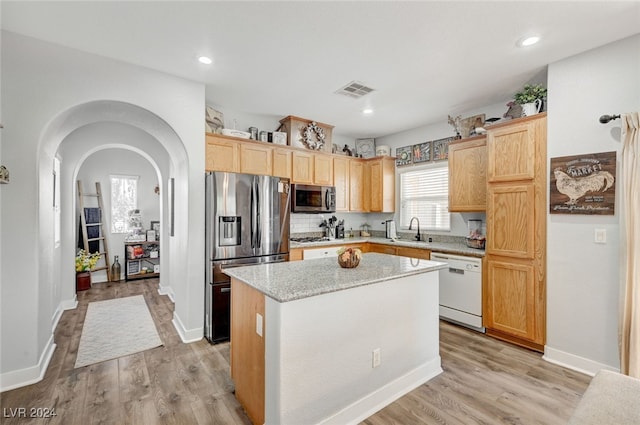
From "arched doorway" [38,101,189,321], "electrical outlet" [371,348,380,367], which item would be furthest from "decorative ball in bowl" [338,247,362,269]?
"arched doorway" [38,101,189,321]

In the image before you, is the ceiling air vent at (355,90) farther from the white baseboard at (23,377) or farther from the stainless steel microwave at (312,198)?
the white baseboard at (23,377)

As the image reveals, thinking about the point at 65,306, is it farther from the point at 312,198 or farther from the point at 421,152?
the point at 421,152

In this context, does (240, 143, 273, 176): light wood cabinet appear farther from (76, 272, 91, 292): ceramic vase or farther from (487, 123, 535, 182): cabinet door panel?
(76, 272, 91, 292): ceramic vase

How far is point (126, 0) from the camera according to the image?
1943mm

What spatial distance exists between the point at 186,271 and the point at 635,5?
4.41 meters

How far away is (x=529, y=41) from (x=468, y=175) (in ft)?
5.32

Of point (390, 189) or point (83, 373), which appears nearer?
point (83, 373)

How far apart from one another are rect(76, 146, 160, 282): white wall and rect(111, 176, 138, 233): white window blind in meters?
0.07

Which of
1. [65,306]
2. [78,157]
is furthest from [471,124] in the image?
[65,306]

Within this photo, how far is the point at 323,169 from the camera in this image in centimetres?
465

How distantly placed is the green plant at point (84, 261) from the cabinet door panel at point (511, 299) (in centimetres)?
632

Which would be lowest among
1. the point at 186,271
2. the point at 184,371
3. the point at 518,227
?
the point at 184,371

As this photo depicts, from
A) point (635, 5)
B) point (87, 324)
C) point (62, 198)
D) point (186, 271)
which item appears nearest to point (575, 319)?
point (635, 5)

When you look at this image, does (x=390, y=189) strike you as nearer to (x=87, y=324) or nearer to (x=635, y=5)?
(x=635, y=5)
